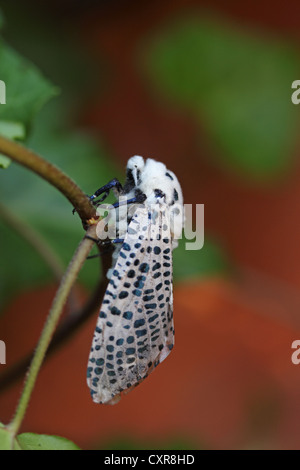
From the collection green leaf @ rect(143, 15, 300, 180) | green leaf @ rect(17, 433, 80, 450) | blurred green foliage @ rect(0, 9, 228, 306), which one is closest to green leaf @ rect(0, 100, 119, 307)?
blurred green foliage @ rect(0, 9, 228, 306)

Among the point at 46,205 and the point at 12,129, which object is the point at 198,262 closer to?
the point at 46,205

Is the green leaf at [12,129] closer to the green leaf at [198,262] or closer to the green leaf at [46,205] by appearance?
the green leaf at [46,205]

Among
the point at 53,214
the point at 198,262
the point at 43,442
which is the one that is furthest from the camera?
the point at 198,262

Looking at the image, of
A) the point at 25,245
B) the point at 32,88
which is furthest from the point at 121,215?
the point at 25,245

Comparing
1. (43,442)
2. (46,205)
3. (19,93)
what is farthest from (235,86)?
(43,442)

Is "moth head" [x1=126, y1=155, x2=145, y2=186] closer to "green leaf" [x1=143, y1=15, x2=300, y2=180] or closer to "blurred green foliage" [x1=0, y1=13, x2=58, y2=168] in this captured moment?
"blurred green foliage" [x1=0, y1=13, x2=58, y2=168]

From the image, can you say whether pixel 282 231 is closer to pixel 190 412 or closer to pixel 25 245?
pixel 190 412
